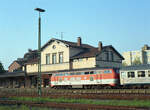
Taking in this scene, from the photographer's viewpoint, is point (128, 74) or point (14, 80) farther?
point (14, 80)

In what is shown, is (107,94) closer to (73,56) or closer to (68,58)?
(68,58)

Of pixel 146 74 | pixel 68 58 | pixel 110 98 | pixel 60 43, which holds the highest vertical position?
pixel 60 43

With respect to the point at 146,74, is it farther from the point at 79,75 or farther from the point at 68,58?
the point at 68,58

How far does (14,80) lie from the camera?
60125mm

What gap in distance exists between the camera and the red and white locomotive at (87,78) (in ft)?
103

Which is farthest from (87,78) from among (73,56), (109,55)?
(109,55)

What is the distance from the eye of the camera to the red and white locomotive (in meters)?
31.4

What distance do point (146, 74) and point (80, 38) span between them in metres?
29.2

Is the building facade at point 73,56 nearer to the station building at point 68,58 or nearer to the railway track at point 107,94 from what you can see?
the station building at point 68,58

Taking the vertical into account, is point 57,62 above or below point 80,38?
below

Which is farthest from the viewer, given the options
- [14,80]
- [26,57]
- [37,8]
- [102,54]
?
[26,57]

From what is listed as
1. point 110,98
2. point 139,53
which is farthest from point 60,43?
point 139,53

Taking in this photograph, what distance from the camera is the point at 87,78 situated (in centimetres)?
3434

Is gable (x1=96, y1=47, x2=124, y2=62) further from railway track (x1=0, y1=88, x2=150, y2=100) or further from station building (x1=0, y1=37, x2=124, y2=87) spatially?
railway track (x1=0, y1=88, x2=150, y2=100)
